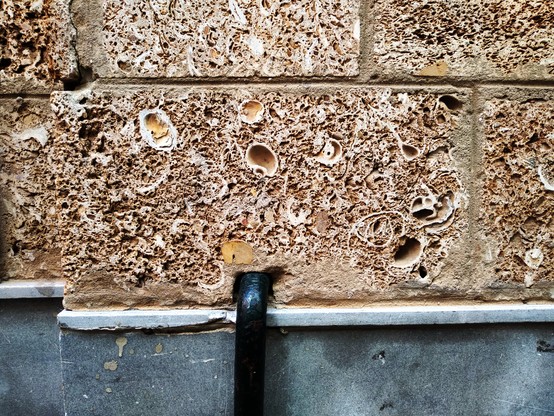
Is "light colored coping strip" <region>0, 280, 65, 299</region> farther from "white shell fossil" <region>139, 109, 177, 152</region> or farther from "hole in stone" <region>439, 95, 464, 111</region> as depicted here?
"hole in stone" <region>439, 95, 464, 111</region>

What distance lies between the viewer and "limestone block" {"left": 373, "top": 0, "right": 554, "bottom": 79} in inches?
54.4

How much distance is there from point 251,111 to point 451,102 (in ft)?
2.20

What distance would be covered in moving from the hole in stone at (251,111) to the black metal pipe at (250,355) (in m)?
0.55

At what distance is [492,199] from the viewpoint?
1438 millimetres

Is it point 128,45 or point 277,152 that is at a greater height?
point 128,45

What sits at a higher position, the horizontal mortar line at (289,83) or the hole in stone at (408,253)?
the horizontal mortar line at (289,83)

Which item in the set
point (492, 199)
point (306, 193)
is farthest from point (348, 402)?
point (492, 199)

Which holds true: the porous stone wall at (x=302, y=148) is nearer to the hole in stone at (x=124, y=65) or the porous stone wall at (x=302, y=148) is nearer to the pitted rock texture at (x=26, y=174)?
the hole in stone at (x=124, y=65)

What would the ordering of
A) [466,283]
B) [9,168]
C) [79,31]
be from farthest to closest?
[9,168]
[466,283]
[79,31]

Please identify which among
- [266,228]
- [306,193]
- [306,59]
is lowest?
[266,228]

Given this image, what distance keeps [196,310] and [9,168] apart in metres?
1.00

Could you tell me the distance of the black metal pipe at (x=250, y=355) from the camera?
127 centimetres

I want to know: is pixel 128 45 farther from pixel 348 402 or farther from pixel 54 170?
pixel 348 402

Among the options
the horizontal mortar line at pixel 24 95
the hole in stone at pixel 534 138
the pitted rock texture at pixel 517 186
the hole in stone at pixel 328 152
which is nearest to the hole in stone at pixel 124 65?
Answer: the horizontal mortar line at pixel 24 95
